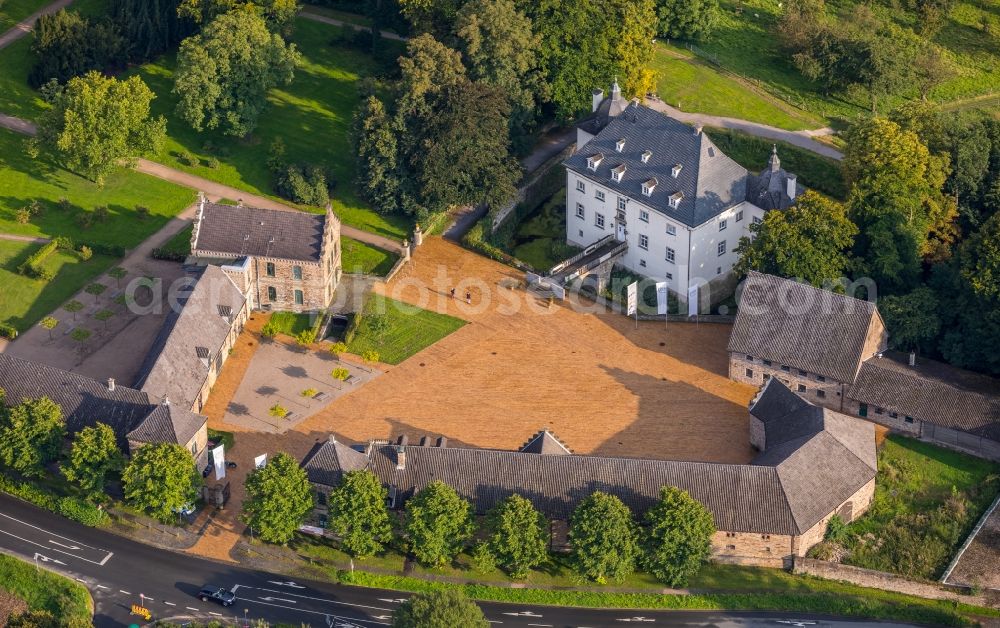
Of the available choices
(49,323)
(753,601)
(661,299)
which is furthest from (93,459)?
(661,299)

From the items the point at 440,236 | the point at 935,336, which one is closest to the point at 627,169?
the point at 440,236

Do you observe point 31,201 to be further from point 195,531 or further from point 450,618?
point 450,618

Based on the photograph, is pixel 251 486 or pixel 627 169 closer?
pixel 251 486

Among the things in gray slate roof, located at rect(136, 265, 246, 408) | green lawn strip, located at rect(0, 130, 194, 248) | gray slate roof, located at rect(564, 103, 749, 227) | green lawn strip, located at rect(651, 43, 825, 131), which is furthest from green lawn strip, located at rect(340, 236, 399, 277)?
green lawn strip, located at rect(651, 43, 825, 131)

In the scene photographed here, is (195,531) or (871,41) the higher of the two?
(871,41)

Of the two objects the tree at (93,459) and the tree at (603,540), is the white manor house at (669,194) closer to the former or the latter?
the tree at (603,540)

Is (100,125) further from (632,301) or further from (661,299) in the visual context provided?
(661,299)
